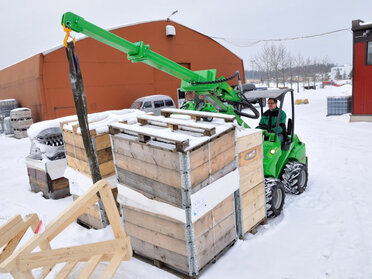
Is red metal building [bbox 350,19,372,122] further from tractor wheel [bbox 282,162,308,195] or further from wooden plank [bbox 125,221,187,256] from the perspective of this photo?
wooden plank [bbox 125,221,187,256]

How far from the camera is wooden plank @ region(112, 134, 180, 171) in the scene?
3362 mm

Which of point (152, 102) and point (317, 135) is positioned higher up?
point (152, 102)

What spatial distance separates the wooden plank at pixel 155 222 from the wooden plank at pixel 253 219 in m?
1.32

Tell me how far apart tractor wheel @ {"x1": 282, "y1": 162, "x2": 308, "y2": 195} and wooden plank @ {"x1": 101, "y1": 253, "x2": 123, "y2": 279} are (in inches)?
146

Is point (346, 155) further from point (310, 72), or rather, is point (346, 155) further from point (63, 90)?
point (310, 72)

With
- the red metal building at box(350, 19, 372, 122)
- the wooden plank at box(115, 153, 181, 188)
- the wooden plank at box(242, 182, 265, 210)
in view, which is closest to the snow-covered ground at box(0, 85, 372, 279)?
the wooden plank at box(242, 182, 265, 210)

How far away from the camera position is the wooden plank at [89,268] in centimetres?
329

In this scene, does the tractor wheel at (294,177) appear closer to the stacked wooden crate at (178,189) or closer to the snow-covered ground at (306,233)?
the snow-covered ground at (306,233)

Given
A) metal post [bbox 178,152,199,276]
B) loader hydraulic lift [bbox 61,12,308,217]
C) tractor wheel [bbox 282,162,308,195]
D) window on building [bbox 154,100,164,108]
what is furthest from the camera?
window on building [bbox 154,100,164,108]

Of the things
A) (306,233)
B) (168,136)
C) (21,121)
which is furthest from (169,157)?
(21,121)

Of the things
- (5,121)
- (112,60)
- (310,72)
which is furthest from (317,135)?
(310,72)

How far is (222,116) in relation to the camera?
414 centimetres

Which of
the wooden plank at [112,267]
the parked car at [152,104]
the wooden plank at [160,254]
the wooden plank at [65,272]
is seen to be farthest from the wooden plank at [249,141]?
the parked car at [152,104]

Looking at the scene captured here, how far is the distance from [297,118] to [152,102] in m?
8.15
